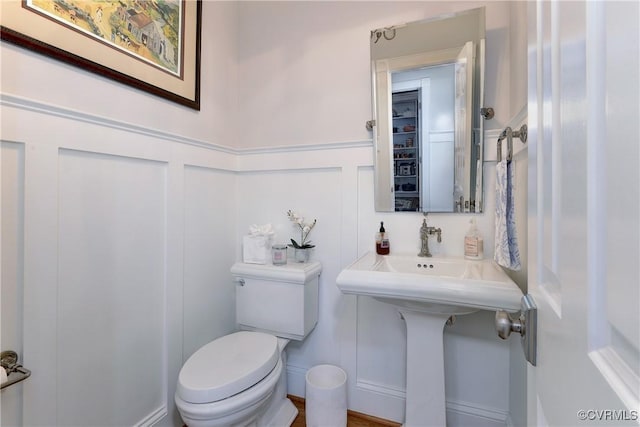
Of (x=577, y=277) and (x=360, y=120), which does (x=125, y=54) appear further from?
(x=577, y=277)

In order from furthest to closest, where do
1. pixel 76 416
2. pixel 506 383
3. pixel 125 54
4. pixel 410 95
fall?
pixel 410 95
pixel 506 383
pixel 125 54
pixel 76 416

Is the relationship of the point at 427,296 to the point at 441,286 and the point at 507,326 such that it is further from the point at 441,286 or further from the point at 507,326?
the point at 507,326

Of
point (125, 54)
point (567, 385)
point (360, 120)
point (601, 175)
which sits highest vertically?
point (125, 54)

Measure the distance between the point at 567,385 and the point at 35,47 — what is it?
151 cm

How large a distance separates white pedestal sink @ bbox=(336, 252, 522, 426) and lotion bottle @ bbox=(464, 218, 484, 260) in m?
0.04

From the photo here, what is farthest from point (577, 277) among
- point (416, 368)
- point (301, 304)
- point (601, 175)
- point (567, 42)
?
point (301, 304)

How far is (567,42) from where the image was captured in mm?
371

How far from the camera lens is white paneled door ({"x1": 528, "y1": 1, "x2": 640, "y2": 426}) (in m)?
0.24

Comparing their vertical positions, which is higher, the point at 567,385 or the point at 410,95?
the point at 410,95

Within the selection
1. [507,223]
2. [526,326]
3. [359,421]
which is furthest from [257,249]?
[526,326]

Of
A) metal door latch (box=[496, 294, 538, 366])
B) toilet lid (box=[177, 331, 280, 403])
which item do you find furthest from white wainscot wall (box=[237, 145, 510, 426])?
metal door latch (box=[496, 294, 538, 366])

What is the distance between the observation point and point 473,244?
Answer: 50.8 inches

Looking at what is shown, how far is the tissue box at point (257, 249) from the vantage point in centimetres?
158

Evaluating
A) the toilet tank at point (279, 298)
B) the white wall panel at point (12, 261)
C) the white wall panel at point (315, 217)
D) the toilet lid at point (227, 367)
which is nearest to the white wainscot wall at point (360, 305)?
the white wall panel at point (315, 217)
